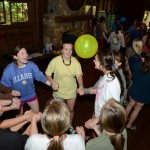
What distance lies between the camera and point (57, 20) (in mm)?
6984

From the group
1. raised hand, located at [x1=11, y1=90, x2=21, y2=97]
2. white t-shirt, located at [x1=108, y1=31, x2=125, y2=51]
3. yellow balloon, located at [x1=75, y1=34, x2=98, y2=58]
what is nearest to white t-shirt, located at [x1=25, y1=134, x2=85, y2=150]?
raised hand, located at [x1=11, y1=90, x2=21, y2=97]

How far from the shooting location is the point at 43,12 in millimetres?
7035

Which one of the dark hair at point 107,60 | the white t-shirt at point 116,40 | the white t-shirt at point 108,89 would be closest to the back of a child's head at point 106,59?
the dark hair at point 107,60

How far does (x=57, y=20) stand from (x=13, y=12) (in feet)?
5.38

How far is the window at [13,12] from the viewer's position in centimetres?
570

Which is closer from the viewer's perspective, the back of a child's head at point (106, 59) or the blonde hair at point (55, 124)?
the blonde hair at point (55, 124)

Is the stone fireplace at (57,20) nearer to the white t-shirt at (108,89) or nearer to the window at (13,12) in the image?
the window at (13,12)

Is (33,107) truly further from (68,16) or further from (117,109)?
(68,16)

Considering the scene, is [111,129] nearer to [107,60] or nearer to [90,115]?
[107,60]

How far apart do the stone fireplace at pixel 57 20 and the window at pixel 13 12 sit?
2.78 feet

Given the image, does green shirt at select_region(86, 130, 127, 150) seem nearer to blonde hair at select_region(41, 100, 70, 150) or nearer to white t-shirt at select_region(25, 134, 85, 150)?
white t-shirt at select_region(25, 134, 85, 150)

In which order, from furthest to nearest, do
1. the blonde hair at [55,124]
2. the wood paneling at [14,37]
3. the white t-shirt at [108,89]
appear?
the wood paneling at [14,37], the white t-shirt at [108,89], the blonde hair at [55,124]

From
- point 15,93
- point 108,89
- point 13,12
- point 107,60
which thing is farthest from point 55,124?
point 13,12

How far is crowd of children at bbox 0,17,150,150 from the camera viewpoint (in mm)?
1469
